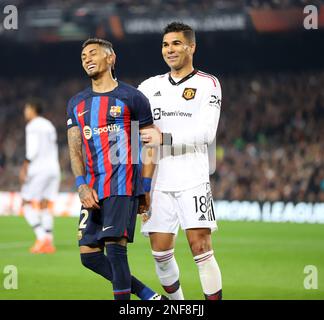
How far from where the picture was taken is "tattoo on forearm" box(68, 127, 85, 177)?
6.50m

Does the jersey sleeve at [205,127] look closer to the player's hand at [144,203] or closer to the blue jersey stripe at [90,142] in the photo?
the player's hand at [144,203]

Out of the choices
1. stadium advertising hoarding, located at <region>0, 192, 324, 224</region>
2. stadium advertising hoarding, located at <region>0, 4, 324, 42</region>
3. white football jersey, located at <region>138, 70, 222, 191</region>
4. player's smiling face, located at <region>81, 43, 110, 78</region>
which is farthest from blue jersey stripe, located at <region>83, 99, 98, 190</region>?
stadium advertising hoarding, located at <region>0, 4, 324, 42</region>

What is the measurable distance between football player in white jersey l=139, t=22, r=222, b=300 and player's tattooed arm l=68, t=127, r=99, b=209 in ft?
2.04

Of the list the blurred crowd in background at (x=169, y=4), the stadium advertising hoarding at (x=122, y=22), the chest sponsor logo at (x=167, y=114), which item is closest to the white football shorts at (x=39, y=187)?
the chest sponsor logo at (x=167, y=114)

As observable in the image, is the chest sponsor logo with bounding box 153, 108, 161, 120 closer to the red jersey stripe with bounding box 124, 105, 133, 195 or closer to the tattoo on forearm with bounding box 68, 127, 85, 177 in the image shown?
the red jersey stripe with bounding box 124, 105, 133, 195

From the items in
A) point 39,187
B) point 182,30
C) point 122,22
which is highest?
point 122,22

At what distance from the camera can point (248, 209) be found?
20375 millimetres

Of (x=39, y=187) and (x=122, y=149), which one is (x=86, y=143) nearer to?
(x=122, y=149)

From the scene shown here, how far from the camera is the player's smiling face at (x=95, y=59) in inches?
254

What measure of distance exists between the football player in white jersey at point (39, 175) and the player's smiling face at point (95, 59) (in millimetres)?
5944

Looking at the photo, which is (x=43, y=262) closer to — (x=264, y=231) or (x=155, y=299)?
(x=155, y=299)

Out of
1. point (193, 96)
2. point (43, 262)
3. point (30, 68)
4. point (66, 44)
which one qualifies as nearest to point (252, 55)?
point (66, 44)

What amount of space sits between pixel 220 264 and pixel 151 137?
4.90 m

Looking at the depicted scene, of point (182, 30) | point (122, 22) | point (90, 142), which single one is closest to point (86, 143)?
point (90, 142)
